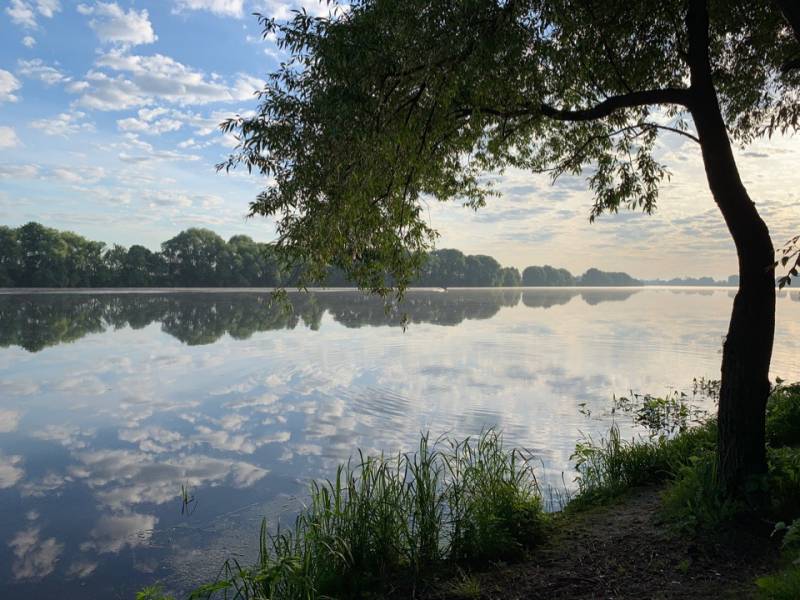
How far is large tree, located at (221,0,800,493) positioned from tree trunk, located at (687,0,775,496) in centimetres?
1

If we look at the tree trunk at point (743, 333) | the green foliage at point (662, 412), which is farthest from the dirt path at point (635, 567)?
the green foliage at point (662, 412)

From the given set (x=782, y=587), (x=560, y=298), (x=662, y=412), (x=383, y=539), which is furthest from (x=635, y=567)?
(x=560, y=298)

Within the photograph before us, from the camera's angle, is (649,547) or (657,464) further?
(657,464)

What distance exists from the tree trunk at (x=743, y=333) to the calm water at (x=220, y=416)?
3332 millimetres

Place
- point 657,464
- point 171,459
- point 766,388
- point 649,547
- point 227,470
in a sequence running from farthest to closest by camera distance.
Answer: point 171,459 < point 227,470 < point 657,464 < point 766,388 < point 649,547

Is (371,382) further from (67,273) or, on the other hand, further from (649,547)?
(67,273)

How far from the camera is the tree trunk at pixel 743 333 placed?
19.1 ft

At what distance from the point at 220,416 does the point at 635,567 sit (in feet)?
32.4

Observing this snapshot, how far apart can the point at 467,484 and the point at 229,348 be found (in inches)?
757

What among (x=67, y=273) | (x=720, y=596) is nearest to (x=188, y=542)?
(x=720, y=596)

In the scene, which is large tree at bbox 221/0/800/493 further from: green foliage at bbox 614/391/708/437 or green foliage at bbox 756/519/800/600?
green foliage at bbox 614/391/708/437

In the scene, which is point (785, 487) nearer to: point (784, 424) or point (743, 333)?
point (743, 333)

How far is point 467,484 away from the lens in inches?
252

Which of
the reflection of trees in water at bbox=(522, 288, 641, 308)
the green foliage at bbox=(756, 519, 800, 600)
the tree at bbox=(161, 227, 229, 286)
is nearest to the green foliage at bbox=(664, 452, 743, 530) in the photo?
the green foliage at bbox=(756, 519, 800, 600)
